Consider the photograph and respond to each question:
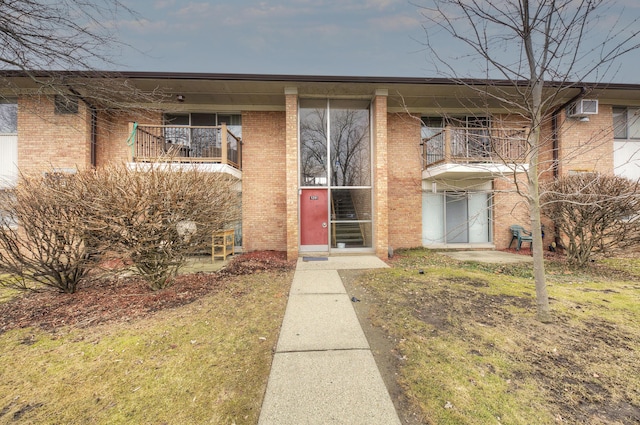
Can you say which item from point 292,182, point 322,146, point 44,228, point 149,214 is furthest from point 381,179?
point 44,228

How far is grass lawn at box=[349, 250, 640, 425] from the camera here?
6.77 ft

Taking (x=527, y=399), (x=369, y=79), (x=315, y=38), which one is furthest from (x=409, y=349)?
(x=315, y=38)

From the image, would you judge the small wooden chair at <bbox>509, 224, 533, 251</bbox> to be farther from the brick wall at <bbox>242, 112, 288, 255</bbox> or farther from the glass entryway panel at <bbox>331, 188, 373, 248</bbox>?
the brick wall at <bbox>242, 112, 288, 255</bbox>

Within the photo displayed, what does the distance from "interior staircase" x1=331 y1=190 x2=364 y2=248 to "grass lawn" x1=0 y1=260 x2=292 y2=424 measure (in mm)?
4835

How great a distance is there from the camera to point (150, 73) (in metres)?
7.54

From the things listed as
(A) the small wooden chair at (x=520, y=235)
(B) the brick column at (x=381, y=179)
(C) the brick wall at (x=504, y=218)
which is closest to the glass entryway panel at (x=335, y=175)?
(B) the brick column at (x=381, y=179)

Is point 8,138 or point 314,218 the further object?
point 314,218

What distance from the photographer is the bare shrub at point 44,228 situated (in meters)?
4.15

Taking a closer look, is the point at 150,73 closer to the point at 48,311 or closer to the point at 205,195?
the point at 205,195

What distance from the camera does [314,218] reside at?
8594 millimetres

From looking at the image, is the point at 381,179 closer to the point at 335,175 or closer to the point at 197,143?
the point at 335,175

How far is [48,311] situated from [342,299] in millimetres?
4845

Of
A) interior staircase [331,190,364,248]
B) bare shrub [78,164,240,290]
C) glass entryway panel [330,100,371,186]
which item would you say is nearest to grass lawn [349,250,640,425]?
interior staircase [331,190,364,248]

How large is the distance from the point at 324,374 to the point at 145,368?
1.89 meters
